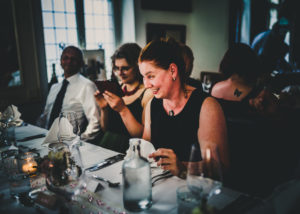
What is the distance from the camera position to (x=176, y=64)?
152cm

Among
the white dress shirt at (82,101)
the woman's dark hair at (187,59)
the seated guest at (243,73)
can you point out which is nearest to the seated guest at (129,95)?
the white dress shirt at (82,101)

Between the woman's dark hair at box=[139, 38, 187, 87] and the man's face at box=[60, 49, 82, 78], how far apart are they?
1.55 metres

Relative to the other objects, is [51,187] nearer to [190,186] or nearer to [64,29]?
[190,186]

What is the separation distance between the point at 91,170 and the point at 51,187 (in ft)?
1.11

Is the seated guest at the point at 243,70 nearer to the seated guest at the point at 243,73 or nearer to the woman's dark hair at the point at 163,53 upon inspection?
the seated guest at the point at 243,73

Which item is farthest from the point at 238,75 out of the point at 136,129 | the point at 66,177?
the point at 66,177

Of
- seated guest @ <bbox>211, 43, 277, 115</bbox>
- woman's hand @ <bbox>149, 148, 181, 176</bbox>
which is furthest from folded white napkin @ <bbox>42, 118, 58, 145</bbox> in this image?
seated guest @ <bbox>211, 43, 277, 115</bbox>

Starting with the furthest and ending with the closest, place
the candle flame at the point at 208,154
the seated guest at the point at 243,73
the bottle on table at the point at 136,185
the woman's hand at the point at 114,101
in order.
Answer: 1. the seated guest at the point at 243,73
2. the woman's hand at the point at 114,101
3. the bottle on table at the point at 136,185
4. the candle flame at the point at 208,154

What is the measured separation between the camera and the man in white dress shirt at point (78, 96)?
2.69 m

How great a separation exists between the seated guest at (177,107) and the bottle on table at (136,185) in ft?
1.47

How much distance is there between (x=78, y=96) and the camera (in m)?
2.76

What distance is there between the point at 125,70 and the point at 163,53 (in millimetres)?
852

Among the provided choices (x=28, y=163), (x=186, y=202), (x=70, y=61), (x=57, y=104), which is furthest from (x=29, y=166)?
(x=70, y=61)

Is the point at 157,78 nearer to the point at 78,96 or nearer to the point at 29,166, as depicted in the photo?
the point at 29,166
